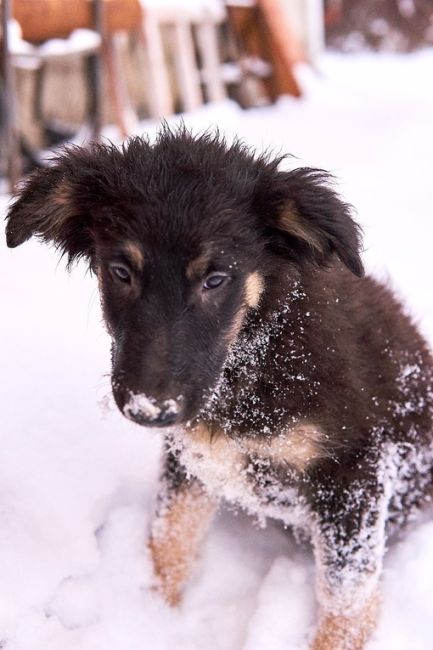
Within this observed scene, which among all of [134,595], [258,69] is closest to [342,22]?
[258,69]

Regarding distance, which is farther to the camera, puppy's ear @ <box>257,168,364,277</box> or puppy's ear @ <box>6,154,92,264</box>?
A: puppy's ear @ <box>6,154,92,264</box>

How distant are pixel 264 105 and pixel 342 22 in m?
11.1

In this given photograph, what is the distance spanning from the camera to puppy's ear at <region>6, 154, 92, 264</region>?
2.29 meters

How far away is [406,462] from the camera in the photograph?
9.11 feet

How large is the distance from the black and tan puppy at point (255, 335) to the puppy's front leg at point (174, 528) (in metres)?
0.14

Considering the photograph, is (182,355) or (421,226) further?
(421,226)

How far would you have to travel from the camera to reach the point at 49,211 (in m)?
2.33

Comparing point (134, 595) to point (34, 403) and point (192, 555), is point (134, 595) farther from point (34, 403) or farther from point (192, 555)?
point (34, 403)

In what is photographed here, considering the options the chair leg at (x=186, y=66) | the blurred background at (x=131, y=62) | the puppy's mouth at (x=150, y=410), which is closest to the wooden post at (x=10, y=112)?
the blurred background at (x=131, y=62)

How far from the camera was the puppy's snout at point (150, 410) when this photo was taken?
1.93 m

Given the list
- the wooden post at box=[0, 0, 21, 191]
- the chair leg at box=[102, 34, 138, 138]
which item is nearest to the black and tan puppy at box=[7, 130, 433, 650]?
the wooden post at box=[0, 0, 21, 191]

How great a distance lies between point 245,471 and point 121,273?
0.87m

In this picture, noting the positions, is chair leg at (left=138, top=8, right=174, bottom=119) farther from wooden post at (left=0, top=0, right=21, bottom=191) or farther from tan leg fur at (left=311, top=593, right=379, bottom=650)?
tan leg fur at (left=311, top=593, right=379, bottom=650)

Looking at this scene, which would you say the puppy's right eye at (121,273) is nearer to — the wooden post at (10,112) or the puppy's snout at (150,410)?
the puppy's snout at (150,410)
